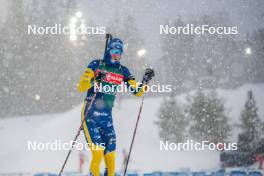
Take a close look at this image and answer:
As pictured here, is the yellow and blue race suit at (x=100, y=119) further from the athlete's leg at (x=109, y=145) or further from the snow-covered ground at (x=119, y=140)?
the snow-covered ground at (x=119, y=140)

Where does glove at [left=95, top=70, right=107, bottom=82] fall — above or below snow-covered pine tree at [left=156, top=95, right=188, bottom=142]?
above

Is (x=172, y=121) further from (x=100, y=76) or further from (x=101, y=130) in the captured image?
(x=100, y=76)

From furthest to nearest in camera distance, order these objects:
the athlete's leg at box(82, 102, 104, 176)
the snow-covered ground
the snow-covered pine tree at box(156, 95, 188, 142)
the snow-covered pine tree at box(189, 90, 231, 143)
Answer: the snow-covered pine tree at box(156, 95, 188, 142)
the snow-covered ground
the snow-covered pine tree at box(189, 90, 231, 143)
the athlete's leg at box(82, 102, 104, 176)

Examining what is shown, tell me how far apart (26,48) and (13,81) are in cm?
526

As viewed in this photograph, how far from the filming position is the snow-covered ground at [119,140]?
28.4 meters

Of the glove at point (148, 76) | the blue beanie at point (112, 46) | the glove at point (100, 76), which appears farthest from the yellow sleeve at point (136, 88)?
the glove at point (100, 76)

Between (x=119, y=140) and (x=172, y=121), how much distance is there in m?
6.03

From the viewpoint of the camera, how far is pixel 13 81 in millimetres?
47625

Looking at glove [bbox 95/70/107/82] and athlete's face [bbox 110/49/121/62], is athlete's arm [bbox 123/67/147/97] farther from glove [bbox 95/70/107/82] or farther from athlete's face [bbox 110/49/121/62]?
glove [bbox 95/70/107/82]

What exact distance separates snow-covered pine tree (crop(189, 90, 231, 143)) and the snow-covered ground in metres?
2.17

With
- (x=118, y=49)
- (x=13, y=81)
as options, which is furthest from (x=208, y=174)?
(x=13, y=81)

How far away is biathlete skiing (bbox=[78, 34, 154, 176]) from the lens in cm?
535

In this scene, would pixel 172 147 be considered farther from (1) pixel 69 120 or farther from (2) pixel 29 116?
(2) pixel 29 116

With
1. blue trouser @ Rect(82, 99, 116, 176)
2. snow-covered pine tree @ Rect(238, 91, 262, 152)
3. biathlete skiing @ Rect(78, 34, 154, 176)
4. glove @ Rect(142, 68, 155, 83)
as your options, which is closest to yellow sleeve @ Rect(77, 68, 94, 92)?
biathlete skiing @ Rect(78, 34, 154, 176)
